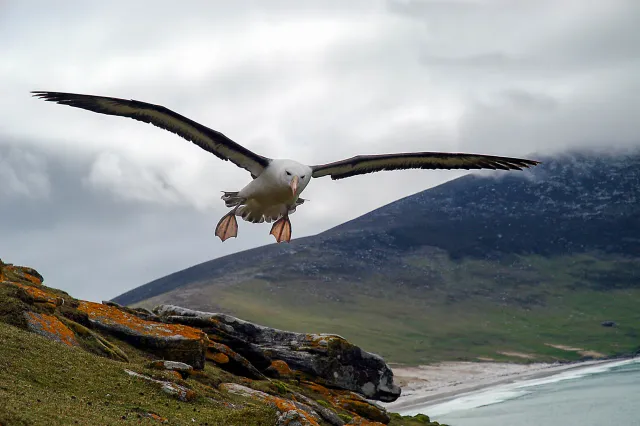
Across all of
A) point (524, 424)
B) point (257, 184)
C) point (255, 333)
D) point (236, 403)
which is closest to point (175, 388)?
point (236, 403)

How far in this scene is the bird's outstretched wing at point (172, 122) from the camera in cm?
2541

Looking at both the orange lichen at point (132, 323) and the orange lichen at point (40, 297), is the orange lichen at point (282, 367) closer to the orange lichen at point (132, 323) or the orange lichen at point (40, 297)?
the orange lichen at point (132, 323)

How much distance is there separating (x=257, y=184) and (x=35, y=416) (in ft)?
46.7

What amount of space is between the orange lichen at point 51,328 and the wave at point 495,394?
92615 millimetres

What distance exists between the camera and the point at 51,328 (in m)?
24.0

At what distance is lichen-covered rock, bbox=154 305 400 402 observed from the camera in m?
37.5

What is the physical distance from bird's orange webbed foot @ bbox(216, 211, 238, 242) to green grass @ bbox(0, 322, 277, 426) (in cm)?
850

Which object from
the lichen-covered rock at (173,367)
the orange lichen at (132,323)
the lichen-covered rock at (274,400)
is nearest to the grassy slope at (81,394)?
the lichen-covered rock at (173,367)

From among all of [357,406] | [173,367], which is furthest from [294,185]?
[357,406]

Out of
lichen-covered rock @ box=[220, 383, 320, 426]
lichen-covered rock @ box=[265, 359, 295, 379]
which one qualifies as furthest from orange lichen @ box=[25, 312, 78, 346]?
lichen-covered rock @ box=[265, 359, 295, 379]

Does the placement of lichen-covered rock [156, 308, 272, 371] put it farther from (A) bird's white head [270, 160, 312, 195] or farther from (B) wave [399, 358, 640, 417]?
(B) wave [399, 358, 640, 417]

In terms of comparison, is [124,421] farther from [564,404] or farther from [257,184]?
[564,404]

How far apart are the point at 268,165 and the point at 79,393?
12.3m

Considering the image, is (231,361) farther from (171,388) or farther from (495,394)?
(495,394)
